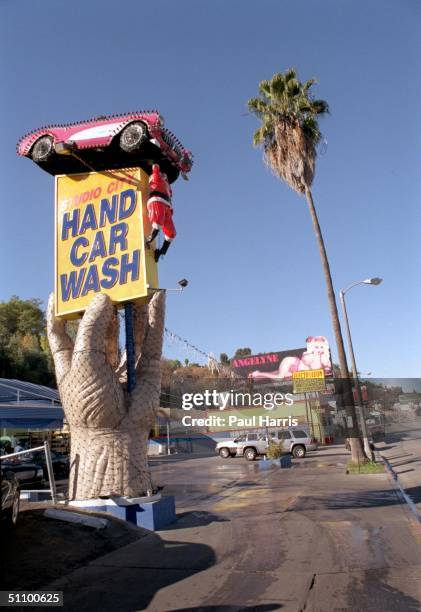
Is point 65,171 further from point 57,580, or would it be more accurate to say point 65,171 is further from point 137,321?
point 57,580

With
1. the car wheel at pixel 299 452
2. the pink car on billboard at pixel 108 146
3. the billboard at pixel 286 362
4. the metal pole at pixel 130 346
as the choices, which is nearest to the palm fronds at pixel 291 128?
the pink car on billboard at pixel 108 146

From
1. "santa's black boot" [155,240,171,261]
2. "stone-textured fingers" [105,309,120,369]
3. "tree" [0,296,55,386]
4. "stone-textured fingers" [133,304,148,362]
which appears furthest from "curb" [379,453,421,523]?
"tree" [0,296,55,386]

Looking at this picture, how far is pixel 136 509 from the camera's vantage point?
9945 mm

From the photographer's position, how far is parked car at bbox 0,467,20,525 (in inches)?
306

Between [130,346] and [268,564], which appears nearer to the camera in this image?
[268,564]

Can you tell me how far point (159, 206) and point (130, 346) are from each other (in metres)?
3.36

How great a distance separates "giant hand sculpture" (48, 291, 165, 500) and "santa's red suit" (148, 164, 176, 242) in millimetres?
2102

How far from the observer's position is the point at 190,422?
48.1 metres

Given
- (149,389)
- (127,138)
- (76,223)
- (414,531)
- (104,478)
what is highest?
(127,138)

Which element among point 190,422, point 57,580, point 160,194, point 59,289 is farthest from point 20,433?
point 57,580

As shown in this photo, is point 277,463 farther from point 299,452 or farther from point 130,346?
point 130,346

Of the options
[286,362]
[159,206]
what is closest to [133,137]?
[159,206]

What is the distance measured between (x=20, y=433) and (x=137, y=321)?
95.9 feet

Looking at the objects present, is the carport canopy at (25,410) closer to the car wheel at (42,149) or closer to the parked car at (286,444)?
the car wheel at (42,149)
